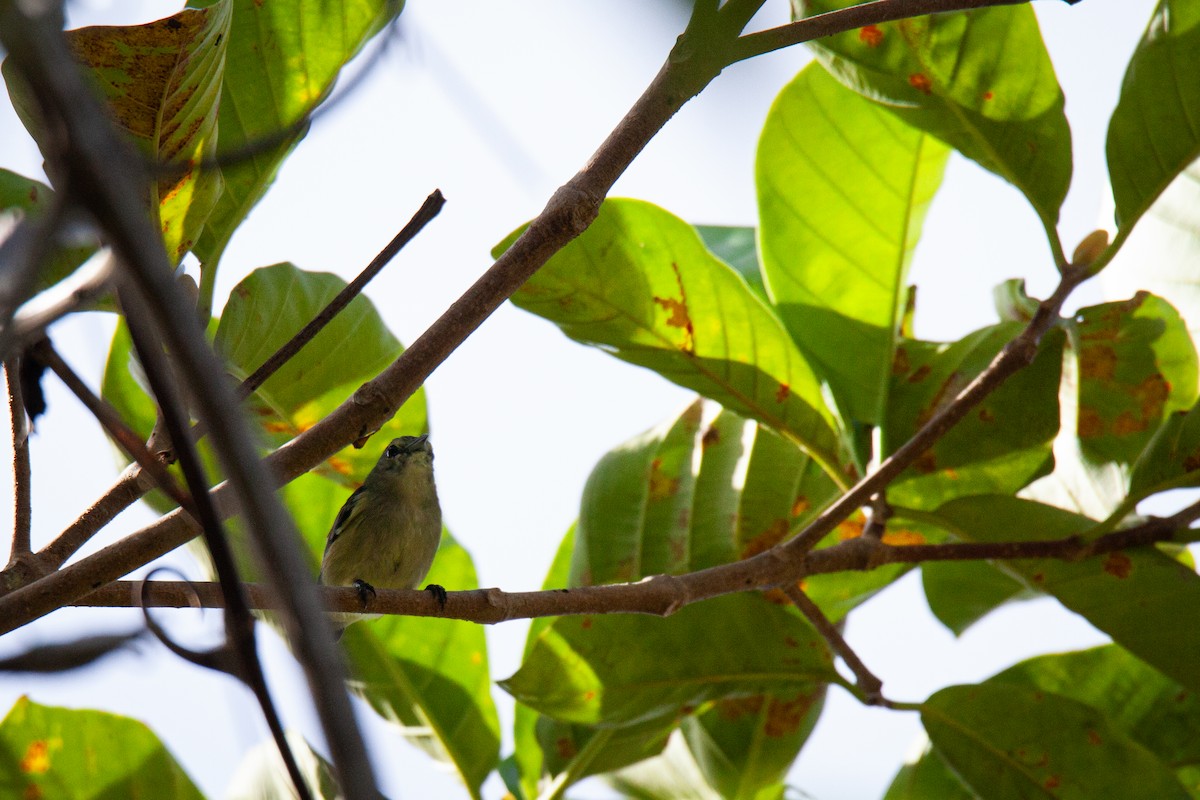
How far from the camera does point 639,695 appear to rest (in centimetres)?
234

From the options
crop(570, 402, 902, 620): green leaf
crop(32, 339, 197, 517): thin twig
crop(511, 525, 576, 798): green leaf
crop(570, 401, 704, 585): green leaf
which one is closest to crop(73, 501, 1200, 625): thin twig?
crop(32, 339, 197, 517): thin twig

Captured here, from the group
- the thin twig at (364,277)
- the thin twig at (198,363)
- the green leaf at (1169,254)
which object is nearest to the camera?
the thin twig at (198,363)

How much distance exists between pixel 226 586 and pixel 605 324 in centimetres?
167

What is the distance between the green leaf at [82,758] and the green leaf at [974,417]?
1664 millimetres

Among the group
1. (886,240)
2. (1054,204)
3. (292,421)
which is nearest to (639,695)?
(292,421)

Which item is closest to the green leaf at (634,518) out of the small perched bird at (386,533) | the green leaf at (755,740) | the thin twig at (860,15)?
the green leaf at (755,740)

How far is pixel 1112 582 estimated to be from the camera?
2205 millimetres

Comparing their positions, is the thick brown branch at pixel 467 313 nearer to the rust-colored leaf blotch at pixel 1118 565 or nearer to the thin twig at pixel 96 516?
the thin twig at pixel 96 516

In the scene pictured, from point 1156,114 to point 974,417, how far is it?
698 mm

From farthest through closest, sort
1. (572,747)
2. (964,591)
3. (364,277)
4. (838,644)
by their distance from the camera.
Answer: (964,591) < (572,747) < (838,644) < (364,277)

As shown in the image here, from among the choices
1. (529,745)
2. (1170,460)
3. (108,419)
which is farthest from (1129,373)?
(108,419)

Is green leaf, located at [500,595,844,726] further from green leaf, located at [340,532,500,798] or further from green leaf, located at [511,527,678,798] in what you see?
green leaf, located at [340,532,500,798]

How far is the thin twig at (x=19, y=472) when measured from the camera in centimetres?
144

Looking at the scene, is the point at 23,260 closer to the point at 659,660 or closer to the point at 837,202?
the point at 659,660
